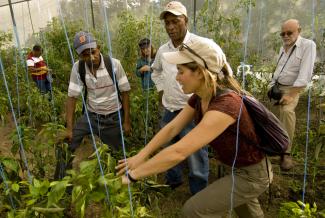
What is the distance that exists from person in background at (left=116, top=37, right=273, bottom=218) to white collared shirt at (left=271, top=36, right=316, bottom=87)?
144cm

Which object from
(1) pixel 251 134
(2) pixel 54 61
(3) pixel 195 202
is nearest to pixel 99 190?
(3) pixel 195 202

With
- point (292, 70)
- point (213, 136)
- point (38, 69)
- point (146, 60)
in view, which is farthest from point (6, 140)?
point (213, 136)

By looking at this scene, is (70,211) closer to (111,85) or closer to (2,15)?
(111,85)

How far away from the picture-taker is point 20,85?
498 cm

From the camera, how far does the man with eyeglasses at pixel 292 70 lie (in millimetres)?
2723

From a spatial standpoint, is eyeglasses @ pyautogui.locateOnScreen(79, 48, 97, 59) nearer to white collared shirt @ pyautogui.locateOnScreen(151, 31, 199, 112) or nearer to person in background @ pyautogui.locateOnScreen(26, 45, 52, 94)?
white collared shirt @ pyautogui.locateOnScreen(151, 31, 199, 112)

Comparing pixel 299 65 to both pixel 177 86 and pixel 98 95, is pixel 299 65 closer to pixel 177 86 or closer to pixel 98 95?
pixel 177 86

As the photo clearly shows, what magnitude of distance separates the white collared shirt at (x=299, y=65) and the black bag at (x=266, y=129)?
4.65ft

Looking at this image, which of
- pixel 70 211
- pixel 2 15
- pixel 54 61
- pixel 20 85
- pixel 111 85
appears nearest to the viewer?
pixel 70 211

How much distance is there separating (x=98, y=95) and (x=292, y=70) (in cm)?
164

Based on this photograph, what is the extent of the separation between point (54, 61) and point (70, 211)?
3.75 metres

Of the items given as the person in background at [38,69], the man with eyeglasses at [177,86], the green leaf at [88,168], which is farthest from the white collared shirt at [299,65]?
the person in background at [38,69]

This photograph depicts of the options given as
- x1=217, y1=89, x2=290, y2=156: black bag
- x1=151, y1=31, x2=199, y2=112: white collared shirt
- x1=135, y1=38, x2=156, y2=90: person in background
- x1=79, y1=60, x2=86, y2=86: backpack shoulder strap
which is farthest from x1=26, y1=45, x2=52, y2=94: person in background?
x1=217, y1=89, x2=290, y2=156: black bag

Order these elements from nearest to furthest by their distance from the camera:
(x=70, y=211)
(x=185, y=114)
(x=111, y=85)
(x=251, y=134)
Result: 1. (x=251, y=134)
2. (x=185, y=114)
3. (x=70, y=211)
4. (x=111, y=85)
